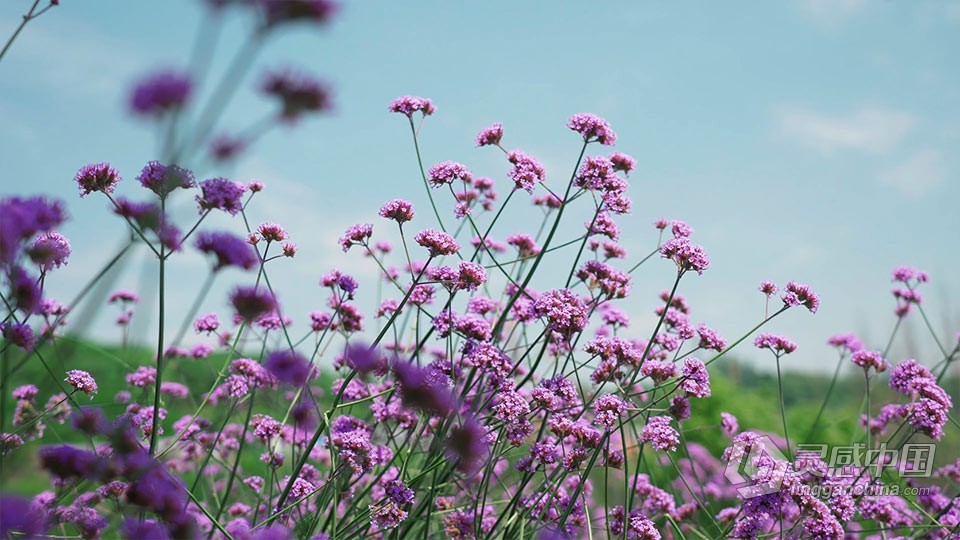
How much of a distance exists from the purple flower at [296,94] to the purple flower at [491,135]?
2.17m

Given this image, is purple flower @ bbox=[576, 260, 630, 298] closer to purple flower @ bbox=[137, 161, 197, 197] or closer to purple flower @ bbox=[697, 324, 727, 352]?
purple flower @ bbox=[697, 324, 727, 352]

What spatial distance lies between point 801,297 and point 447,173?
1.82 m

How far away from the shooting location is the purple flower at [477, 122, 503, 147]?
4.11m

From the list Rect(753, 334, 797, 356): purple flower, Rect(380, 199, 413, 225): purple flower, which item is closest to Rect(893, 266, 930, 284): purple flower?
Rect(753, 334, 797, 356): purple flower

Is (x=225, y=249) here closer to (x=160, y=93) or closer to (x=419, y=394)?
(x=160, y=93)

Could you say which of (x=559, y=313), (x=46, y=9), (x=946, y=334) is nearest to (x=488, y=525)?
(x=559, y=313)

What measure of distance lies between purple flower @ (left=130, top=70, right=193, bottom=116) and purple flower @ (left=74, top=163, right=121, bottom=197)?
101 centimetres

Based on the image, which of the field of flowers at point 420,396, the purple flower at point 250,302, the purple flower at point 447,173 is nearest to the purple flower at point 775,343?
the field of flowers at point 420,396

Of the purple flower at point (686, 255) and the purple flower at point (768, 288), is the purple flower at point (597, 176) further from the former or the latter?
the purple flower at point (768, 288)

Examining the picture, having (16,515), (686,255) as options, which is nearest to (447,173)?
(686,255)

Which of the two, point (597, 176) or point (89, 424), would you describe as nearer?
point (89, 424)

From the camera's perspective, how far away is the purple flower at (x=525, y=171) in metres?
3.83

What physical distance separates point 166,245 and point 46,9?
4.95 feet

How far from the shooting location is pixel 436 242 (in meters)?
3.42
